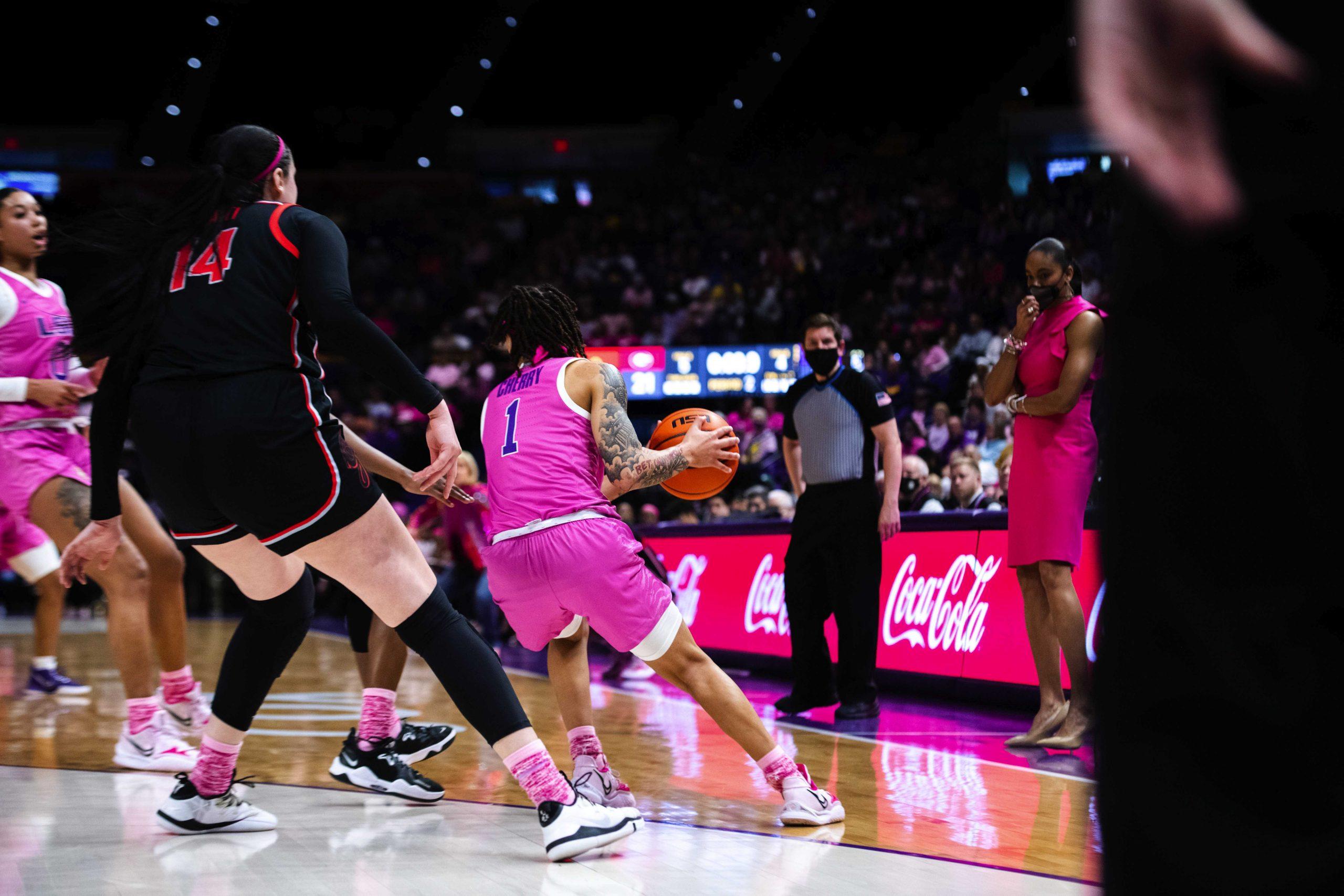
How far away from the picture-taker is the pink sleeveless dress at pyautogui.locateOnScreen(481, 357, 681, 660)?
3.21 m

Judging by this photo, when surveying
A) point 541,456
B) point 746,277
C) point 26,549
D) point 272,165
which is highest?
point 746,277

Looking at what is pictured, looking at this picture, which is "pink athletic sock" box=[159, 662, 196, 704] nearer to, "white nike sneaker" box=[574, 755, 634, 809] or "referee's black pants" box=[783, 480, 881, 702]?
"white nike sneaker" box=[574, 755, 634, 809]

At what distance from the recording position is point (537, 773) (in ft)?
9.35

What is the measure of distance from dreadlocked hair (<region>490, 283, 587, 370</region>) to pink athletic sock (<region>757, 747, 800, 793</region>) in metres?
1.32

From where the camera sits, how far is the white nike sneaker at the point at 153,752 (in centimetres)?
409

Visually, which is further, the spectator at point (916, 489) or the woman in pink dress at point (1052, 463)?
the spectator at point (916, 489)

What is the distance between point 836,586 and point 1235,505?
4.79 metres

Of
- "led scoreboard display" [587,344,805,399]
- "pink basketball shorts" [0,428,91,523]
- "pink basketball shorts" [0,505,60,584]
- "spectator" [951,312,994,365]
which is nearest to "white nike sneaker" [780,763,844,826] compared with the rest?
"pink basketball shorts" [0,428,91,523]

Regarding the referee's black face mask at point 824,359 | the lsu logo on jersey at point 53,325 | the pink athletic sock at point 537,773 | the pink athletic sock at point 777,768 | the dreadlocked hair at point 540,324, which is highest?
the lsu logo on jersey at point 53,325

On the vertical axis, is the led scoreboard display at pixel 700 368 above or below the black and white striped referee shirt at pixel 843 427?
above

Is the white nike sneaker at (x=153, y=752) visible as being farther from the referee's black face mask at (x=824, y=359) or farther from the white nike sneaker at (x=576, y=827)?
the referee's black face mask at (x=824, y=359)

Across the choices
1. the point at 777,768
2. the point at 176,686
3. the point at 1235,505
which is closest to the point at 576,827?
the point at 777,768

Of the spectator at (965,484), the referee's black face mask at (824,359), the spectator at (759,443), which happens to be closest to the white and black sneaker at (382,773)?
the referee's black face mask at (824,359)

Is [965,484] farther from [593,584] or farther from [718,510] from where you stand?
[593,584]
